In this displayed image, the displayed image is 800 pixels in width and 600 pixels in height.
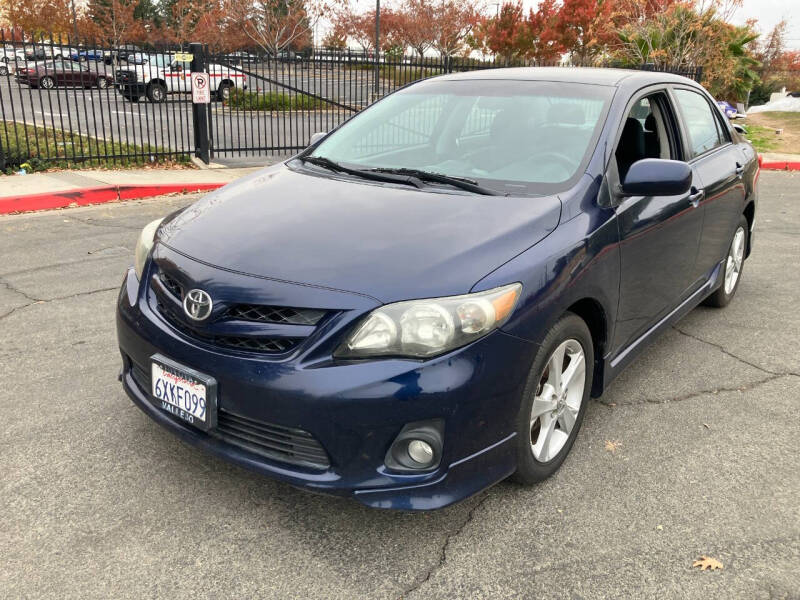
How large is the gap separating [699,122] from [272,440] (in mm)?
3485

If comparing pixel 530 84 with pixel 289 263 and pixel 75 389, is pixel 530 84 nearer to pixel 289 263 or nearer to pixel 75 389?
pixel 289 263

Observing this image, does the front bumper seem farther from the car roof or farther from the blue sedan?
the car roof

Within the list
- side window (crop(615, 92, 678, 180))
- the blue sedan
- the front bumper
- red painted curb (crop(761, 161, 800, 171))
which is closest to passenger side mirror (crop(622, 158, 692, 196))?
the blue sedan

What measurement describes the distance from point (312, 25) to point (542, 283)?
3721 centimetres

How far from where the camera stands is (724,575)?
2434 millimetres

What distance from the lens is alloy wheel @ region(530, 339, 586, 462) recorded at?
2.80 meters

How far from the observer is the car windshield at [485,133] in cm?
329

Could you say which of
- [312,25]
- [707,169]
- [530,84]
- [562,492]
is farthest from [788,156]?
[312,25]

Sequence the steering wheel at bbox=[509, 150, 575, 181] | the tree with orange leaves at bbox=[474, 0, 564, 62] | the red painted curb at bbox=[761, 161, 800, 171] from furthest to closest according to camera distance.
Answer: the tree with orange leaves at bbox=[474, 0, 564, 62] → the red painted curb at bbox=[761, 161, 800, 171] → the steering wheel at bbox=[509, 150, 575, 181]

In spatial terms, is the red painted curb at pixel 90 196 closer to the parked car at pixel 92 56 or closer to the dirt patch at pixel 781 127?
the parked car at pixel 92 56

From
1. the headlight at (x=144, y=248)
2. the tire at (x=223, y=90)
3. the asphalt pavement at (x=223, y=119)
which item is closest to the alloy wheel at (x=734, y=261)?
the headlight at (x=144, y=248)

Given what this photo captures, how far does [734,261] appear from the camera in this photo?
5.20 m

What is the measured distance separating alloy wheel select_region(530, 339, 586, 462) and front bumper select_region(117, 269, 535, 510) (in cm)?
29

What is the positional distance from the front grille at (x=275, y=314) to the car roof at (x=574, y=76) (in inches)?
84.9
